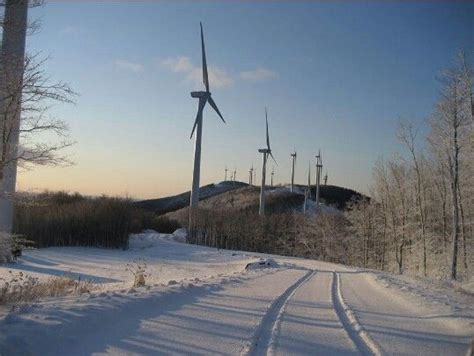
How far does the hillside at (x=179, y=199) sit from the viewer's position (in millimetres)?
156125

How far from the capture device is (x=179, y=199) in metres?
164

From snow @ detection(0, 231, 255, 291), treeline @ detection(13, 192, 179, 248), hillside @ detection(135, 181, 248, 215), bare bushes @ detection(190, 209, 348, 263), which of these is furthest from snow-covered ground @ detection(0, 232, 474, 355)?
Result: hillside @ detection(135, 181, 248, 215)

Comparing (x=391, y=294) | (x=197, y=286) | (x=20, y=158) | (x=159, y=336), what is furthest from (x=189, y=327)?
(x=391, y=294)

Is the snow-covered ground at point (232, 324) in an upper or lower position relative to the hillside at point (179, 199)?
lower

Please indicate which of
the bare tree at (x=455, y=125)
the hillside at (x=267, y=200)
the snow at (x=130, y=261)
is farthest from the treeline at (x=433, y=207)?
the hillside at (x=267, y=200)

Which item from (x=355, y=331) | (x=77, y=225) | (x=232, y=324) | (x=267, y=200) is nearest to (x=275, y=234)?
(x=77, y=225)

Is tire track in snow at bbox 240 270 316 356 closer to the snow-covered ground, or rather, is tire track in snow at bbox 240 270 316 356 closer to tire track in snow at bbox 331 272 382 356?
the snow-covered ground

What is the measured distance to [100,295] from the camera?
11.2m

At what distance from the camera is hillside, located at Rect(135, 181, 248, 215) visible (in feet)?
512

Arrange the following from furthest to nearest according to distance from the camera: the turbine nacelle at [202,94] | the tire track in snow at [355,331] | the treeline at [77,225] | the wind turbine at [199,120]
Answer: the turbine nacelle at [202,94] → the wind turbine at [199,120] → the treeline at [77,225] → the tire track in snow at [355,331]

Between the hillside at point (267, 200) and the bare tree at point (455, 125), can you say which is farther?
the hillside at point (267, 200)

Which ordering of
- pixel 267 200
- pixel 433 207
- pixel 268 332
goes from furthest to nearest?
pixel 267 200
pixel 433 207
pixel 268 332

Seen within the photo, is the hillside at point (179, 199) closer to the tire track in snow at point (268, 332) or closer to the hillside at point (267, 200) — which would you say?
the hillside at point (267, 200)

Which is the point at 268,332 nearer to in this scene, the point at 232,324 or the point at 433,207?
the point at 232,324
